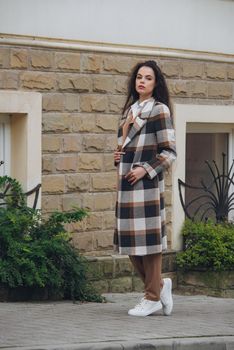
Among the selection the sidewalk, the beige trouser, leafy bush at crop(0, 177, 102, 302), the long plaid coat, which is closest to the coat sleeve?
the long plaid coat

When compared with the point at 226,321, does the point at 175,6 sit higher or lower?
higher

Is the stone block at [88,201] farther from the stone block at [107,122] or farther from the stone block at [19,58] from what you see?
the stone block at [19,58]

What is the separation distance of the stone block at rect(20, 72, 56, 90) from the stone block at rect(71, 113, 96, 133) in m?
0.43

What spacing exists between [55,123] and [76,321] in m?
2.57

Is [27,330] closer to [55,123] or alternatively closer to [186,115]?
[55,123]

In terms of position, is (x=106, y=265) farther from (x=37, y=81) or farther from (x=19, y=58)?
(x=19, y=58)

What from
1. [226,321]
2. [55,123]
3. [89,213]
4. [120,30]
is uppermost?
[120,30]

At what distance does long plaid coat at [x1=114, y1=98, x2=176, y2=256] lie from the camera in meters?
10.2

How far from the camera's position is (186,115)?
1324 cm

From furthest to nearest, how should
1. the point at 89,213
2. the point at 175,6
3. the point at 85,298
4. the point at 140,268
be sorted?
the point at 175,6
the point at 89,213
the point at 85,298
the point at 140,268

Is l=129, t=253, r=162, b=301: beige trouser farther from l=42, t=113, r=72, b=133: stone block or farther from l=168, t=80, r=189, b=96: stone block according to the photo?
l=168, t=80, r=189, b=96: stone block

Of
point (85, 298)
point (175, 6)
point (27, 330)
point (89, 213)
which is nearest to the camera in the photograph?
point (27, 330)

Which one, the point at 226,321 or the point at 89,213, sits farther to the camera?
the point at 89,213

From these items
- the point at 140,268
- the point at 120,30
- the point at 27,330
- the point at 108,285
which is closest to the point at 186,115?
the point at 120,30
